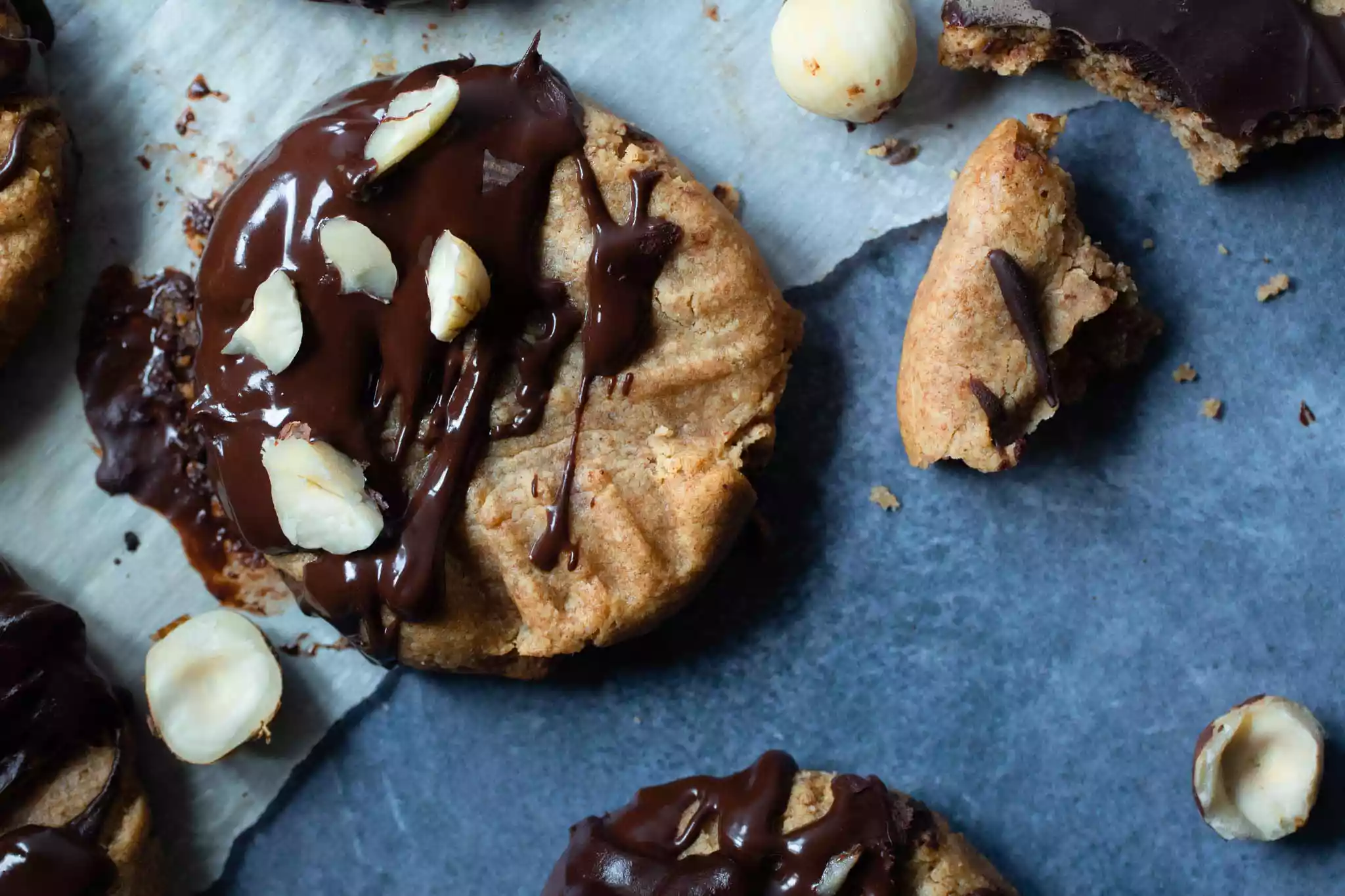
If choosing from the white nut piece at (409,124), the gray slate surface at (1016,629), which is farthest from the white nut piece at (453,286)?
the gray slate surface at (1016,629)

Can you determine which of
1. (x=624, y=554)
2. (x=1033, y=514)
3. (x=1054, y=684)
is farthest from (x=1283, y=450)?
(x=624, y=554)

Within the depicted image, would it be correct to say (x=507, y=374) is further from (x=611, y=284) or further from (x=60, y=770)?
(x=60, y=770)

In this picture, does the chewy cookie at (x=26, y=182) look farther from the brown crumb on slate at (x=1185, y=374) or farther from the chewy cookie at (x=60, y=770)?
the brown crumb on slate at (x=1185, y=374)

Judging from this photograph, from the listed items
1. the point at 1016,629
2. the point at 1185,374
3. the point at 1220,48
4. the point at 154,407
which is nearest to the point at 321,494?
the point at 154,407

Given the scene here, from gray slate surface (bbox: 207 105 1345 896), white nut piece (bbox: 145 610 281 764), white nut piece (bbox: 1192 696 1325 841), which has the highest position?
white nut piece (bbox: 145 610 281 764)

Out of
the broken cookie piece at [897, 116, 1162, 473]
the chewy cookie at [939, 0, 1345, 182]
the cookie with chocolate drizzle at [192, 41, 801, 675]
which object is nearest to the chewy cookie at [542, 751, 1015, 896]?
the cookie with chocolate drizzle at [192, 41, 801, 675]

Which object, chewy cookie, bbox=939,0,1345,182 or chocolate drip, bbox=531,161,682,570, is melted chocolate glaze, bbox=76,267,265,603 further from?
chewy cookie, bbox=939,0,1345,182
